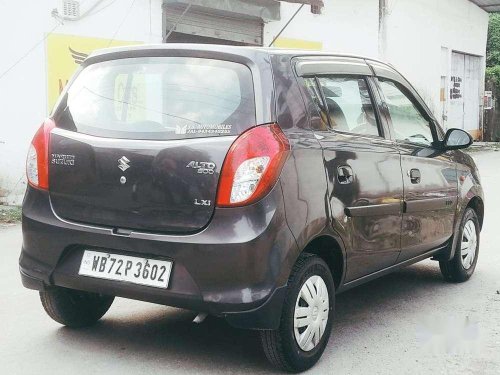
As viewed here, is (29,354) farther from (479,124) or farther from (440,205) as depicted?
(479,124)

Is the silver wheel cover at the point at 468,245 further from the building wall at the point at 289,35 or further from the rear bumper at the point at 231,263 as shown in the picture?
the building wall at the point at 289,35

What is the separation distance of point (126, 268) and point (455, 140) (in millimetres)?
2811

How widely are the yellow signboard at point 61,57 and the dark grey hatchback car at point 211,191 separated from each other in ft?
20.5

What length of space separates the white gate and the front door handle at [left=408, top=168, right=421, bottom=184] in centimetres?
1971

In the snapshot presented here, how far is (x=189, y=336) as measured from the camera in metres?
4.29

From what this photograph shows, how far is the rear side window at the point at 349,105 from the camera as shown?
4.16 m

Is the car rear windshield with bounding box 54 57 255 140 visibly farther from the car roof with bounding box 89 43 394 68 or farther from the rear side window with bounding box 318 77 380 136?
the rear side window with bounding box 318 77 380 136

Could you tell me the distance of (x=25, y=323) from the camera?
454cm

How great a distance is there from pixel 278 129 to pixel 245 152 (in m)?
0.25

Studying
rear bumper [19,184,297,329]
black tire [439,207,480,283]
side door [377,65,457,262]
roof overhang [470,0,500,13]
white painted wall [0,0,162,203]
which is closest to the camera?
rear bumper [19,184,297,329]

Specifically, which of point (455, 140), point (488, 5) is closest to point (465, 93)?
point (488, 5)

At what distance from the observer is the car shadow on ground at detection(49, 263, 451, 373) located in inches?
154

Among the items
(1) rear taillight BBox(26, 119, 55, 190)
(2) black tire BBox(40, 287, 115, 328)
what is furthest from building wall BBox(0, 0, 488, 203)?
(1) rear taillight BBox(26, 119, 55, 190)

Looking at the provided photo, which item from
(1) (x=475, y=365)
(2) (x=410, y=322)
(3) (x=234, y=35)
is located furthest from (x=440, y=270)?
(3) (x=234, y=35)
